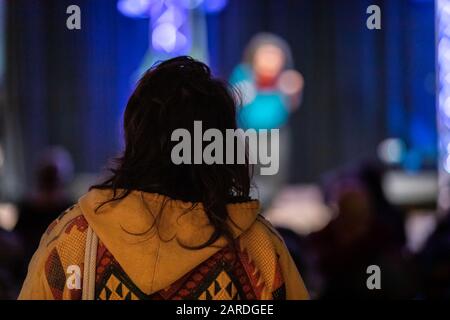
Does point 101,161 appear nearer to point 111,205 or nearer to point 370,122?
point 370,122

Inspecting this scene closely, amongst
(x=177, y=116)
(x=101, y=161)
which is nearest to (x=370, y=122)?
(x=101, y=161)

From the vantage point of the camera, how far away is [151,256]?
5.01 feet

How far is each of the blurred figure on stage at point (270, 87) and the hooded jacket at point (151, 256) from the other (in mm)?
5602

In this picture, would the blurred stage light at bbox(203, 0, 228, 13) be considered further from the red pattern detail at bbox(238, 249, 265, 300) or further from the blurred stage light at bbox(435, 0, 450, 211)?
the red pattern detail at bbox(238, 249, 265, 300)

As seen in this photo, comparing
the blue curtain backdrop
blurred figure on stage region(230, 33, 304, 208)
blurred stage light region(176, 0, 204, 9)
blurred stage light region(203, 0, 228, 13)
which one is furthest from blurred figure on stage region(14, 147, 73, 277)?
blurred stage light region(203, 0, 228, 13)

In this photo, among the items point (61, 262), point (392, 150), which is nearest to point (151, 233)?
point (61, 262)

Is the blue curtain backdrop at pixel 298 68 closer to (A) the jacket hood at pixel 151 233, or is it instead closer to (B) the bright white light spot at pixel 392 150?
(B) the bright white light spot at pixel 392 150

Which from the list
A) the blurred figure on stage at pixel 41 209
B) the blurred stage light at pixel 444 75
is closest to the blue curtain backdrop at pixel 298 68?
the blurred stage light at pixel 444 75

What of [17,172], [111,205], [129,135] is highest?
[129,135]

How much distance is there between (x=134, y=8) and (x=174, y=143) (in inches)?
250

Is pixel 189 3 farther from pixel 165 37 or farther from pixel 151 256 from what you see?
pixel 151 256

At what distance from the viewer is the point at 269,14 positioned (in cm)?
853

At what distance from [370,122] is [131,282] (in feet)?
23.5

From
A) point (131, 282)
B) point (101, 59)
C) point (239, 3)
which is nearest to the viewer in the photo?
point (131, 282)
